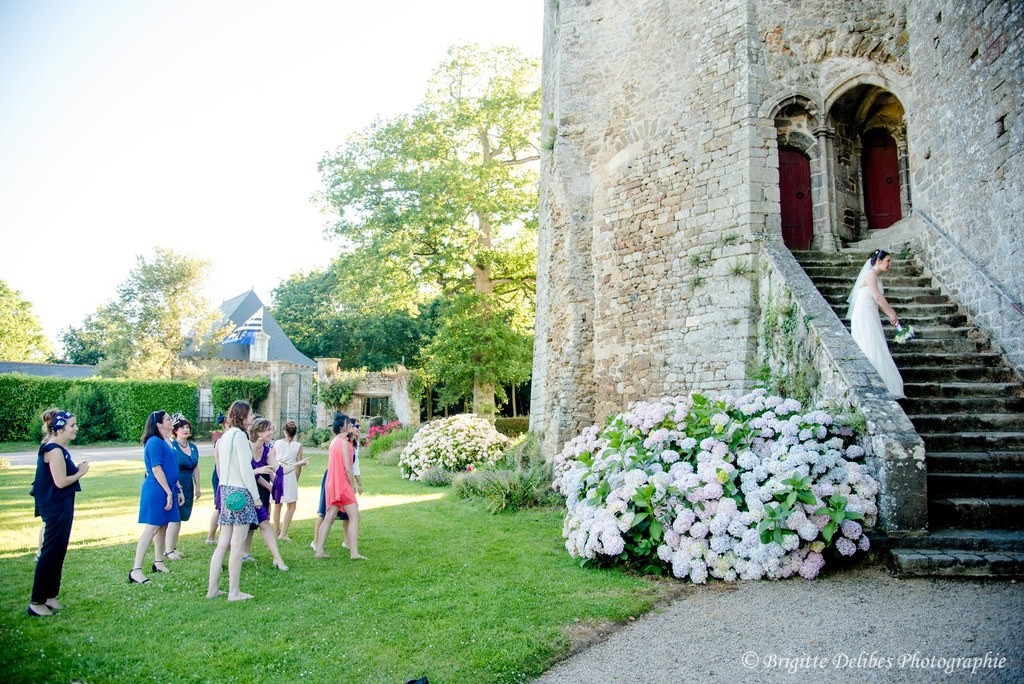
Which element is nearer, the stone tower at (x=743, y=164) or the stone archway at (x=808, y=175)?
the stone tower at (x=743, y=164)

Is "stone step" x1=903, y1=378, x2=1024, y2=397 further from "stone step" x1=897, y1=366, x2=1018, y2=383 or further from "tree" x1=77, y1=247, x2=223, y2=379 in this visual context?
"tree" x1=77, y1=247, x2=223, y2=379

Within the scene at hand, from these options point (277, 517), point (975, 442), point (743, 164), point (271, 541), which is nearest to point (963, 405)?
point (975, 442)

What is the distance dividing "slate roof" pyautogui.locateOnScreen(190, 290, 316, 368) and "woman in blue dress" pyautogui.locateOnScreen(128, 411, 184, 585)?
88.2 feet

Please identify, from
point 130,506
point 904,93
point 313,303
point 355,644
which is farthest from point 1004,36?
point 313,303

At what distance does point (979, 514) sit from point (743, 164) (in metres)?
5.18

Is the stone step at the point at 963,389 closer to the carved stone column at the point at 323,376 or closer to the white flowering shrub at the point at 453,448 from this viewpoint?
the white flowering shrub at the point at 453,448

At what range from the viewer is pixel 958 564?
457 cm

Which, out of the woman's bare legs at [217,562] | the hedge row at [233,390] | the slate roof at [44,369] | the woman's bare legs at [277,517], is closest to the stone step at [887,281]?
the woman's bare legs at [277,517]

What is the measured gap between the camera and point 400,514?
9055 millimetres

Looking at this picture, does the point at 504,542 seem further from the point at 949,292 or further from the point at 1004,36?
the point at 1004,36

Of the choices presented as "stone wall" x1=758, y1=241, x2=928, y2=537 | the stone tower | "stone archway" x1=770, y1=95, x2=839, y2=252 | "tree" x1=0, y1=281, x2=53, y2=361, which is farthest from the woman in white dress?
"tree" x1=0, y1=281, x2=53, y2=361

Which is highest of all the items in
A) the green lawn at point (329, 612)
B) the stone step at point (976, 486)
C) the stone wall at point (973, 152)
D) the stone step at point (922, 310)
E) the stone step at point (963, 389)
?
the stone wall at point (973, 152)

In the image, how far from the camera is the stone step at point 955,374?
677 centimetres

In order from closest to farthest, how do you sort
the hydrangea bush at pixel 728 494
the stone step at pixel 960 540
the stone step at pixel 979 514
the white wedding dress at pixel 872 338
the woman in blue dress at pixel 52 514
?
the woman in blue dress at pixel 52 514, the stone step at pixel 960 540, the hydrangea bush at pixel 728 494, the stone step at pixel 979 514, the white wedding dress at pixel 872 338
